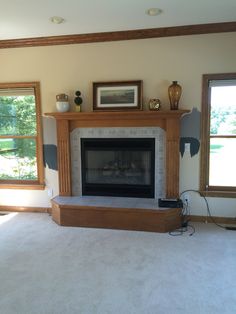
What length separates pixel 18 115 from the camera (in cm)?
414

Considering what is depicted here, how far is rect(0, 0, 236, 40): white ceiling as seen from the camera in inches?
106

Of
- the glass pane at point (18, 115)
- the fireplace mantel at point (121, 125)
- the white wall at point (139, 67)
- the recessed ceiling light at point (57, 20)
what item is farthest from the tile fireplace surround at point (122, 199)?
the recessed ceiling light at point (57, 20)

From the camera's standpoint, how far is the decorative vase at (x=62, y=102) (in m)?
3.78

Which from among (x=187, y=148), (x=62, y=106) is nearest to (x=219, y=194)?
(x=187, y=148)

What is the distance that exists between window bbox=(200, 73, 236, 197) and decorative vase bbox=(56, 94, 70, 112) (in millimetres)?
1888

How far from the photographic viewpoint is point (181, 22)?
10.6 feet

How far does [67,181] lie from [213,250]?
7.12ft

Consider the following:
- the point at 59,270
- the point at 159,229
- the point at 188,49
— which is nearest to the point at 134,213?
the point at 159,229

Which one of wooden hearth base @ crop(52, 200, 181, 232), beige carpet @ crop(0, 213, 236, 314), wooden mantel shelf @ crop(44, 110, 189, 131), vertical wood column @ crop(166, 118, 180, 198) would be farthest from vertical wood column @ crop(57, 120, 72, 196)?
vertical wood column @ crop(166, 118, 180, 198)

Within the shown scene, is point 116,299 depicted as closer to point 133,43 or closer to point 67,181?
point 67,181

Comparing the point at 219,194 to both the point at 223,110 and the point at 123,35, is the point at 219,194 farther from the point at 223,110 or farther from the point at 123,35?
the point at 123,35

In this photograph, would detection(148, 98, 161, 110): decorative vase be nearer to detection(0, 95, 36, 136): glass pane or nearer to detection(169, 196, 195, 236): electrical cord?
detection(169, 196, 195, 236): electrical cord

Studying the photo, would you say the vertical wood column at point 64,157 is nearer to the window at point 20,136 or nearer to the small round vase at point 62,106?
the small round vase at point 62,106

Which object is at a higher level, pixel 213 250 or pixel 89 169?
pixel 89 169
